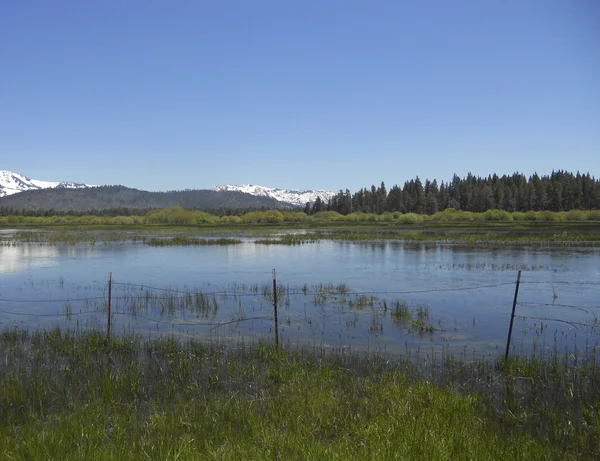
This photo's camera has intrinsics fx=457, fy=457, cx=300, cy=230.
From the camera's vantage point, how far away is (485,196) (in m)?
155

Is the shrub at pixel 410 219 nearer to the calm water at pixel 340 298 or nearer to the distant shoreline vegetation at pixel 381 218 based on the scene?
the distant shoreline vegetation at pixel 381 218

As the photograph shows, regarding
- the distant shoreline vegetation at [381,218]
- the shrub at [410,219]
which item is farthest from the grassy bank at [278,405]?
the shrub at [410,219]

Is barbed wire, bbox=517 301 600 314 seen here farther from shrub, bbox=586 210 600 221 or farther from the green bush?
shrub, bbox=586 210 600 221

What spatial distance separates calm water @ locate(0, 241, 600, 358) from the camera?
15844 millimetres

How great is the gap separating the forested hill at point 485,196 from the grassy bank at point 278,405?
154 meters

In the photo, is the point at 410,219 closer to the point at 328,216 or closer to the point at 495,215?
the point at 495,215

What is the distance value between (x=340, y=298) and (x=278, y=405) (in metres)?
14.0

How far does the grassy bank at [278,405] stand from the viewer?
694 cm

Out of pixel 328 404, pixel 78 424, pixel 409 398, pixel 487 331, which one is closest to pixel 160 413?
pixel 78 424

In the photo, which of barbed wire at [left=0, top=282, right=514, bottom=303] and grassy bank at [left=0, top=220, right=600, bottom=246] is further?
grassy bank at [left=0, top=220, right=600, bottom=246]

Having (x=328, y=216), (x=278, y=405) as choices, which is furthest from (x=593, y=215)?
(x=278, y=405)

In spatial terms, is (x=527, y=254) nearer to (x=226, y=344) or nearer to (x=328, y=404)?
(x=226, y=344)

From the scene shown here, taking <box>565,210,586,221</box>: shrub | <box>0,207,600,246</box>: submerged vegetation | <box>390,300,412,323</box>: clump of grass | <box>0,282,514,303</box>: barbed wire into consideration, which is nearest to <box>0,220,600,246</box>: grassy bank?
<box>0,207,600,246</box>: submerged vegetation

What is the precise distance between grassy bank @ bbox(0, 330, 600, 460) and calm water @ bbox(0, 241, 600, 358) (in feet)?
9.05
